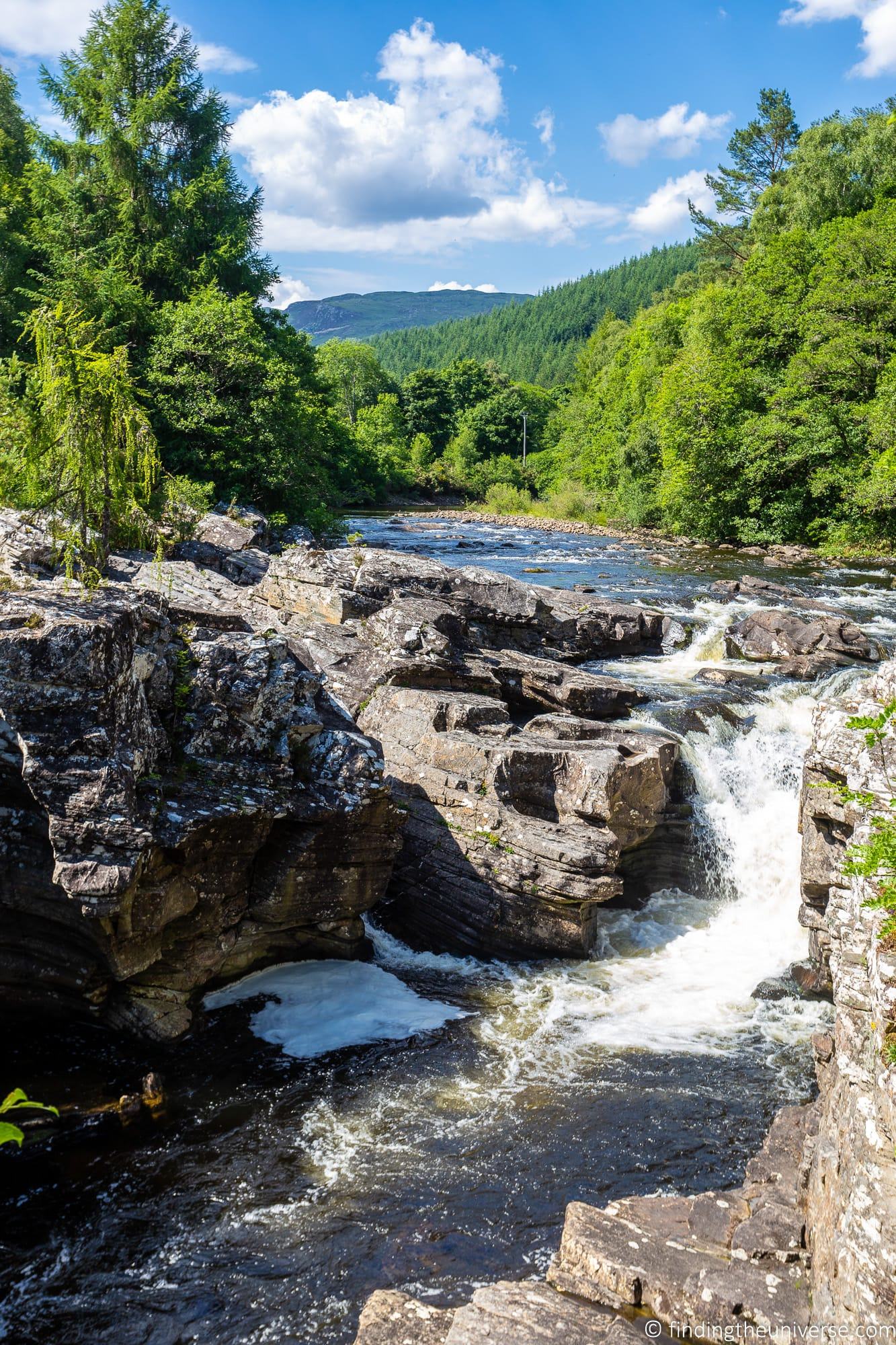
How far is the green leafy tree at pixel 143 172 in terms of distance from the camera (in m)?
42.8

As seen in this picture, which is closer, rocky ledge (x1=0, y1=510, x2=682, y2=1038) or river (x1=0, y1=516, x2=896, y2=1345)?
river (x1=0, y1=516, x2=896, y2=1345)

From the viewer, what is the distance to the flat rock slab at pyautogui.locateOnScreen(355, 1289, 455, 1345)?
588 centimetres

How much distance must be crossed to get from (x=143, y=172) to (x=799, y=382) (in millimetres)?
36681

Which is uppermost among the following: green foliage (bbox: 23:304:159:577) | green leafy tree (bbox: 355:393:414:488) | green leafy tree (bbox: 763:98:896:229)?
green leafy tree (bbox: 763:98:896:229)

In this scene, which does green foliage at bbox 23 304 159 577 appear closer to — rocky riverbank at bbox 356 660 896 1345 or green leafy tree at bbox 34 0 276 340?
rocky riverbank at bbox 356 660 896 1345

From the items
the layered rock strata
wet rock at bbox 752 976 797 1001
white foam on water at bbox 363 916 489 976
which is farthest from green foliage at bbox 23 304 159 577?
wet rock at bbox 752 976 797 1001

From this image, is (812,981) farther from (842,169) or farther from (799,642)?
(842,169)

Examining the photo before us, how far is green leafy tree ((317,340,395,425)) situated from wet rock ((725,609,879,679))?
83.6 meters

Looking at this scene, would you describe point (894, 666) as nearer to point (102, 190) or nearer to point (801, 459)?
point (801, 459)

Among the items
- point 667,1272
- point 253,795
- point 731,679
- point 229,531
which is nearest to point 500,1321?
point 667,1272

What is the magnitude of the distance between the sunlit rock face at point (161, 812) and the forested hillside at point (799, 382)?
107ft

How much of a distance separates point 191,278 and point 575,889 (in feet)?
141

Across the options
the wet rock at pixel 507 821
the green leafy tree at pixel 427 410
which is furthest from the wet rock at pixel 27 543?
the green leafy tree at pixel 427 410

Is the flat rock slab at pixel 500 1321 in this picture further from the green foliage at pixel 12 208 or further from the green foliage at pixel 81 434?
the green foliage at pixel 12 208
